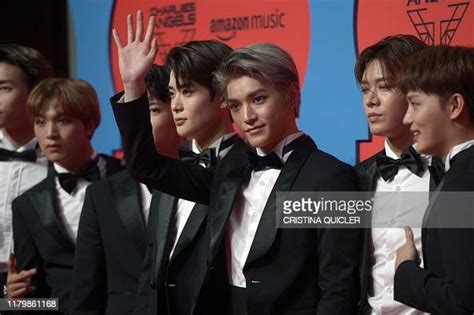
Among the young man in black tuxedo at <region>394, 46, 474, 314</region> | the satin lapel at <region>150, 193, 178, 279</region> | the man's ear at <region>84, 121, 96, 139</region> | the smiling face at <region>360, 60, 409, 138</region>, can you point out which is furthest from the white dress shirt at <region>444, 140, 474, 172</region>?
the man's ear at <region>84, 121, 96, 139</region>

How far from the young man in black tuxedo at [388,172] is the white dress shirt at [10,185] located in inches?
60.3

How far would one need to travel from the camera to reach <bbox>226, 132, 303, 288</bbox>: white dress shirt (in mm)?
2537

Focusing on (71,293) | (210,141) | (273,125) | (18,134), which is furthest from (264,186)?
(18,134)

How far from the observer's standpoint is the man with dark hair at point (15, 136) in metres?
3.57

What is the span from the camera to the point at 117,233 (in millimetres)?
3018

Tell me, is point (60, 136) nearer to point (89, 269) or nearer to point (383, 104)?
point (89, 269)

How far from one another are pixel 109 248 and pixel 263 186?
710 millimetres

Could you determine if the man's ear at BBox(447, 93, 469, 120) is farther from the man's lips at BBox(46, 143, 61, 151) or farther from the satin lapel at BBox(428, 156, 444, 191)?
the man's lips at BBox(46, 143, 61, 151)

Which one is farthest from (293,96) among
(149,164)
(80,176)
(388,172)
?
(80,176)

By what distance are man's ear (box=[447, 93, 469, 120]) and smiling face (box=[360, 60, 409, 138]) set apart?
0.77 feet

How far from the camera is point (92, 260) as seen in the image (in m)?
3.06

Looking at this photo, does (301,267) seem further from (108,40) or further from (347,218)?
(108,40)

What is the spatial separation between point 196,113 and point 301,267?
0.63 meters

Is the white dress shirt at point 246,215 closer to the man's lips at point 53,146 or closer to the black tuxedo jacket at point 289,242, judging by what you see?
the black tuxedo jacket at point 289,242
